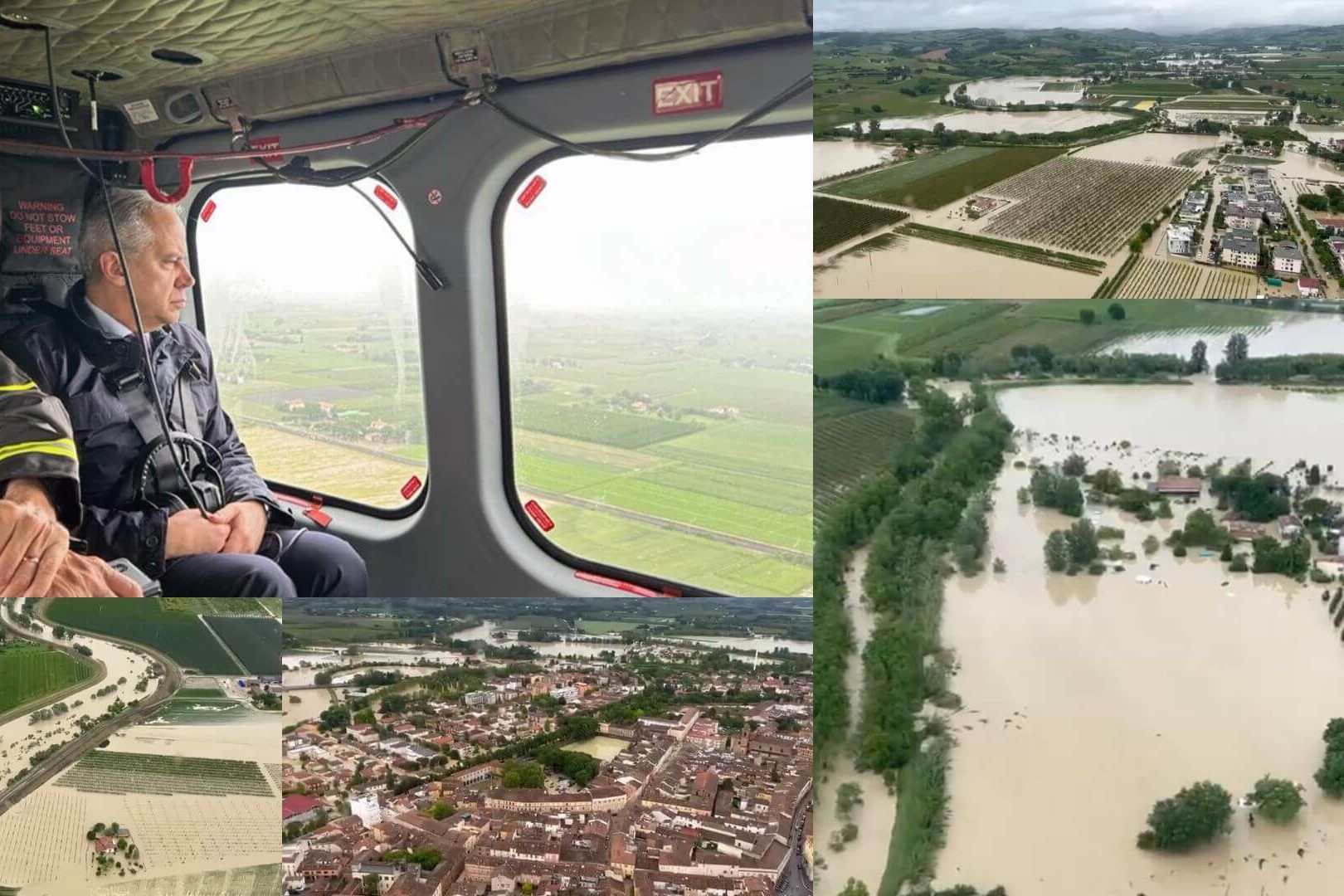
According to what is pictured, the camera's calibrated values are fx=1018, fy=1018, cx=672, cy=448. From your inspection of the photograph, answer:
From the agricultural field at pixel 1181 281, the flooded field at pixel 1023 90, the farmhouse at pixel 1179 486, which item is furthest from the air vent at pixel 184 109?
the farmhouse at pixel 1179 486

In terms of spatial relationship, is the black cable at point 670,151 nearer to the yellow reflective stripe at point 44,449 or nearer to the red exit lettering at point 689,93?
the red exit lettering at point 689,93

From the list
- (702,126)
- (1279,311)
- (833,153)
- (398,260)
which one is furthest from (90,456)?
(1279,311)

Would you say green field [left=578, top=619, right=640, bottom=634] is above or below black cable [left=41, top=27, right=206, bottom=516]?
below

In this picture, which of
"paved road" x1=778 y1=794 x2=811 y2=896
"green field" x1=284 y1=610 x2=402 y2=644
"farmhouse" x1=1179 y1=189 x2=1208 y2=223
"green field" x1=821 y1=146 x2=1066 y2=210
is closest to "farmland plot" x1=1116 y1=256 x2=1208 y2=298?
"farmhouse" x1=1179 y1=189 x2=1208 y2=223

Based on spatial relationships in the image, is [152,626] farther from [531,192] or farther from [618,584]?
[531,192]

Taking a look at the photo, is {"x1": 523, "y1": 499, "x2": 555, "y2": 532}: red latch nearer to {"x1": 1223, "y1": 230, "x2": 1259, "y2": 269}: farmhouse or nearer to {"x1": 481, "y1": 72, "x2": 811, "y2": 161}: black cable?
{"x1": 481, "y1": 72, "x2": 811, "y2": 161}: black cable

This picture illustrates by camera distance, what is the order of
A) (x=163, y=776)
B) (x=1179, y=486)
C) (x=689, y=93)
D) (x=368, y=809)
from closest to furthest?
(x=689, y=93) → (x=1179, y=486) → (x=368, y=809) → (x=163, y=776)

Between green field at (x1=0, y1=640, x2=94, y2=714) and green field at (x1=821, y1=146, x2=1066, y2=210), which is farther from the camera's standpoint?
green field at (x1=0, y1=640, x2=94, y2=714)

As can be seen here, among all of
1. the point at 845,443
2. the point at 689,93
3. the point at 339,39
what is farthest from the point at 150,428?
the point at 845,443
